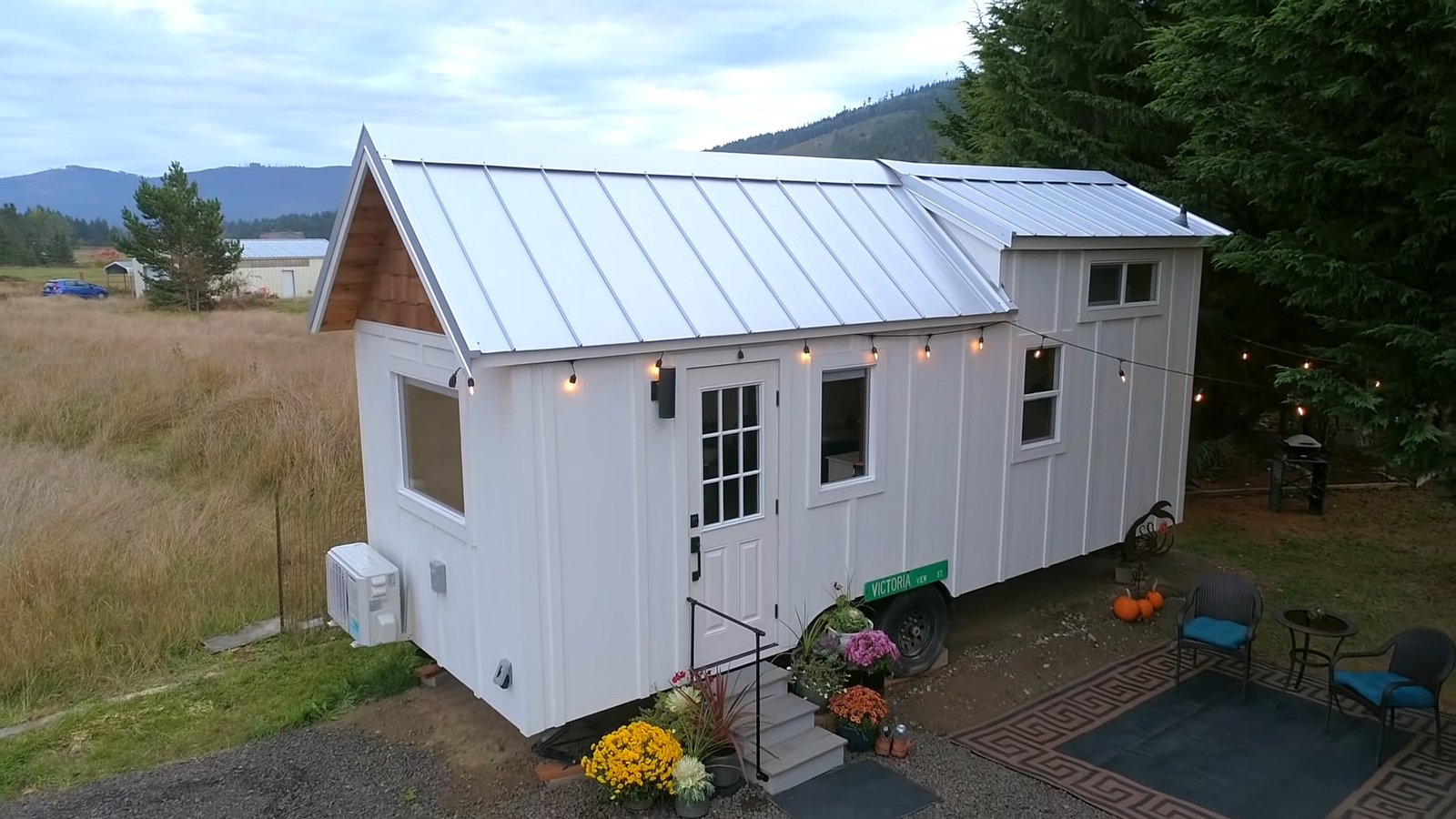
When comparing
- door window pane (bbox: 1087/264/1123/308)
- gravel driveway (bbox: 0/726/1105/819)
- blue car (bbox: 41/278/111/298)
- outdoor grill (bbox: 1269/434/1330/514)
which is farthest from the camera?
blue car (bbox: 41/278/111/298)

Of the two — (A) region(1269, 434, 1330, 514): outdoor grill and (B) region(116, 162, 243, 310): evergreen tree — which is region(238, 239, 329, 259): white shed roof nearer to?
(B) region(116, 162, 243, 310): evergreen tree

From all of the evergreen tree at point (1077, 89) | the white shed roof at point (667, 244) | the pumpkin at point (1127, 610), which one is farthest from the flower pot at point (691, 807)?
the evergreen tree at point (1077, 89)

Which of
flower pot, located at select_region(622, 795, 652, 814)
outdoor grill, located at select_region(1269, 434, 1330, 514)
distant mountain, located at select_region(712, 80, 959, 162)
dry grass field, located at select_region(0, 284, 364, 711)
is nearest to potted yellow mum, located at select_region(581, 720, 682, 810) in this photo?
flower pot, located at select_region(622, 795, 652, 814)

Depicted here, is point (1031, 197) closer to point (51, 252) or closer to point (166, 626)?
point (166, 626)

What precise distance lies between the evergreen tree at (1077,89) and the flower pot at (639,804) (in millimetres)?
10973

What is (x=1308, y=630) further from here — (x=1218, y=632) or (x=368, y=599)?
(x=368, y=599)

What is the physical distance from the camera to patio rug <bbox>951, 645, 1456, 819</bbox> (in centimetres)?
615

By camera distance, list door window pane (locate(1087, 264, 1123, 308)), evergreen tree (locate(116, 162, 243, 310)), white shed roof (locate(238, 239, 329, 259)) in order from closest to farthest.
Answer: door window pane (locate(1087, 264, 1123, 308)) < evergreen tree (locate(116, 162, 243, 310)) < white shed roof (locate(238, 239, 329, 259))

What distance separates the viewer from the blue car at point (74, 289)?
41.2 m

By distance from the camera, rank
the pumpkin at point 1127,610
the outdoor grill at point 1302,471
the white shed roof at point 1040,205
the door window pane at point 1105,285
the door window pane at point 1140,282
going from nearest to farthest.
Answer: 1. the white shed roof at point 1040,205
2. the door window pane at point 1105,285
3. the pumpkin at point 1127,610
4. the door window pane at point 1140,282
5. the outdoor grill at point 1302,471

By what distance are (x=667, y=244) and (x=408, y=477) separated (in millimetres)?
2625

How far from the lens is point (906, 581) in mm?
7844

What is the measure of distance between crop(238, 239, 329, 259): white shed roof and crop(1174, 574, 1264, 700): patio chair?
61.8 meters

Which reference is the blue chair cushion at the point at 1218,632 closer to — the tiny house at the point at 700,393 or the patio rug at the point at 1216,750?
the patio rug at the point at 1216,750
